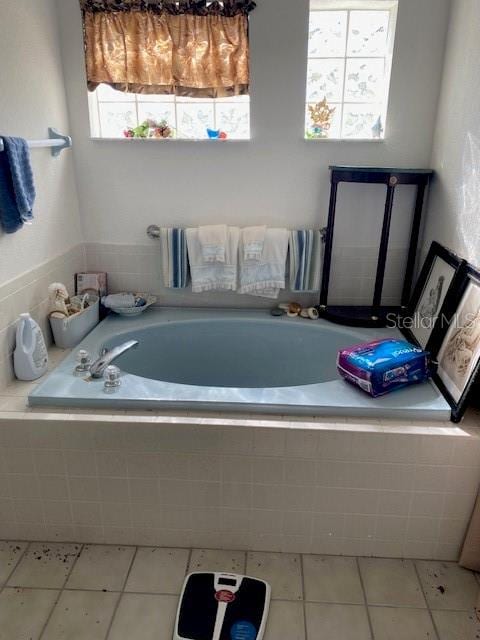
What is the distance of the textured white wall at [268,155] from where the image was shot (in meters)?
2.22

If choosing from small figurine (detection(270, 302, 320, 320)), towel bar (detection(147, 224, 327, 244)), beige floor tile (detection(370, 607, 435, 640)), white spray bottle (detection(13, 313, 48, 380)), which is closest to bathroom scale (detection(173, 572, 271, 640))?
beige floor tile (detection(370, 607, 435, 640))

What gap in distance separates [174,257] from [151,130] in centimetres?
64

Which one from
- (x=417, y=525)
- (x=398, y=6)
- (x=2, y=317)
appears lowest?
(x=417, y=525)

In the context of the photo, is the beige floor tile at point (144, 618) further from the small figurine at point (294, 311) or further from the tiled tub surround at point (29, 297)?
the small figurine at point (294, 311)

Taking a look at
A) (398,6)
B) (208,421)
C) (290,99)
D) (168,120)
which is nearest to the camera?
(208,421)

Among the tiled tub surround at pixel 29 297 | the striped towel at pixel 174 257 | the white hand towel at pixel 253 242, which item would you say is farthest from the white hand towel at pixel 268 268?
the tiled tub surround at pixel 29 297

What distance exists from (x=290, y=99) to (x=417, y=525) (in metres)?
1.92

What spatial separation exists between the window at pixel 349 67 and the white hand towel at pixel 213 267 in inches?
25.7

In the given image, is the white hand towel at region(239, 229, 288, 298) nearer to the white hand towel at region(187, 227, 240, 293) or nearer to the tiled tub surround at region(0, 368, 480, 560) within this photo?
the white hand towel at region(187, 227, 240, 293)

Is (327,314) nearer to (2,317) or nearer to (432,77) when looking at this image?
(432,77)

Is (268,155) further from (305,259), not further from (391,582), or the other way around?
(391,582)

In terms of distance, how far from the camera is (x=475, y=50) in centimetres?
192

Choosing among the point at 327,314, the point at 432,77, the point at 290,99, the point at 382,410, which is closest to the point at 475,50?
the point at 432,77

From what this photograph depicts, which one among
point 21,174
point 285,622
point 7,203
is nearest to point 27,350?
point 7,203
